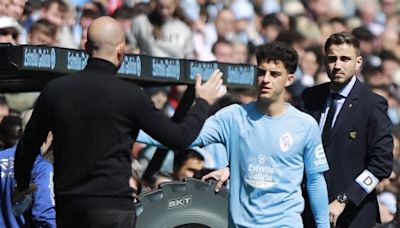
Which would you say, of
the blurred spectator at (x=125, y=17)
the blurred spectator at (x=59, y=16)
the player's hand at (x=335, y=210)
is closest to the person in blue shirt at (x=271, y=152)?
the player's hand at (x=335, y=210)

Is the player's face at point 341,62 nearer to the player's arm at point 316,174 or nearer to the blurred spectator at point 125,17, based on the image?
the player's arm at point 316,174

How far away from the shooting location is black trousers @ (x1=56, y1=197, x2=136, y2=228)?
291 inches

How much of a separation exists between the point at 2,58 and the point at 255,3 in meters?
9.69

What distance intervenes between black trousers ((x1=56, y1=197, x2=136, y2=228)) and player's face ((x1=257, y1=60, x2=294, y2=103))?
1447 mm

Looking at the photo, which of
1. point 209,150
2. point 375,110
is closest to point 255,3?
point 209,150

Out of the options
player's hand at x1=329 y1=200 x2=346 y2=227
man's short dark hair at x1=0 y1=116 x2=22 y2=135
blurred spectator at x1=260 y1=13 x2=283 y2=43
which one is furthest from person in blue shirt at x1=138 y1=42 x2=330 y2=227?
blurred spectator at x1=260 y1=13 x2=283 y2=43

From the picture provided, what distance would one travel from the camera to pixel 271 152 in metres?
8.34

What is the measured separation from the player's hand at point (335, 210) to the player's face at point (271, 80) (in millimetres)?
1173

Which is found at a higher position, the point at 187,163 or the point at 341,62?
the point at 341,62

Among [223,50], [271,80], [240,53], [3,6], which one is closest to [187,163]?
[3,6]

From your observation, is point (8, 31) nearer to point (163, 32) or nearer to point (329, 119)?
point (329, 119)

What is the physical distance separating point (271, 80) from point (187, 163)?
363cm

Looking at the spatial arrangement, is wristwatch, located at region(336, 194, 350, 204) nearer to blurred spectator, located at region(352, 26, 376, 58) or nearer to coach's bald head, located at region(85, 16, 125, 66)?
coach's bald head, located at region(85, 16, 125, 66)

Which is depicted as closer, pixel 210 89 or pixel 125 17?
pixel 210 89
